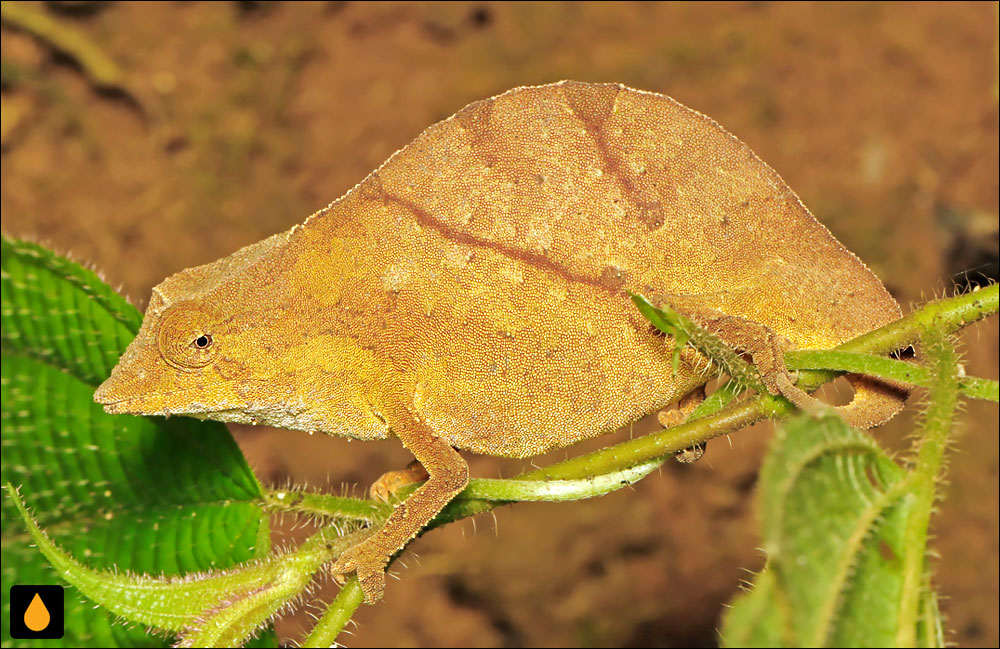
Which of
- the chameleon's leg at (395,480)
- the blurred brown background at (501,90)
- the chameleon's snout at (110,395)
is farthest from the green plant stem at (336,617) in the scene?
the blurred brown background at (501,90)

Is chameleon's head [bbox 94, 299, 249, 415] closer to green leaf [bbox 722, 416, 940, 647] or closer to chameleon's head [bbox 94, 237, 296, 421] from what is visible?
chameleon's head [bbox 94, 237, 296, 421]

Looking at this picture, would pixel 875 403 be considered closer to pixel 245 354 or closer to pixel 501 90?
pixel 245 354

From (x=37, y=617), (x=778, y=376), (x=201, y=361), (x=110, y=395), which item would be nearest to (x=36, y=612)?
(x=37, y=617)

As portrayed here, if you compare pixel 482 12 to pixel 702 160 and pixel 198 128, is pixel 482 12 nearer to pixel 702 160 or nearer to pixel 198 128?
pixel 198 128

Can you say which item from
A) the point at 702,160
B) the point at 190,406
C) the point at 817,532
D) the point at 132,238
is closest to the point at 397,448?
the point at 132,238

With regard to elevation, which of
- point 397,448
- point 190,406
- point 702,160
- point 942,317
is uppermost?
point 702,160

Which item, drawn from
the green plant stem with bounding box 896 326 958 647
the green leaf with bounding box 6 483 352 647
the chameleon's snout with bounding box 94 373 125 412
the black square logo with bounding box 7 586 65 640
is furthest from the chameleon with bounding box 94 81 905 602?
the black square logo with bounding box 7 586 65 640
